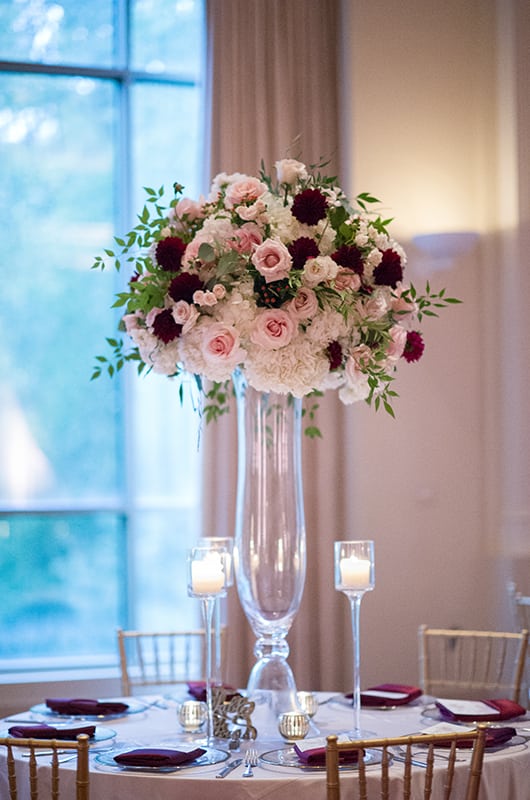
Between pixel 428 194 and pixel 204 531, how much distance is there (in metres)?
1.71

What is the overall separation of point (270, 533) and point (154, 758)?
593 mm

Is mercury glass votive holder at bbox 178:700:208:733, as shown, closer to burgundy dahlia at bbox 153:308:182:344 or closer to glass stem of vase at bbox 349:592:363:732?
glass stem of vase at bbox 349:592:363:732

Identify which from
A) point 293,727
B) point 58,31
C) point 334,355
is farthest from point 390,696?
point 58,31

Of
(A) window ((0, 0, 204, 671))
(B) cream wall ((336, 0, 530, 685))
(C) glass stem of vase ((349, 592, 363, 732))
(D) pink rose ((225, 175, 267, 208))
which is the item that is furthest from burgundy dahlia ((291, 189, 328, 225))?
(A) window ((0, 0, 204, 671))

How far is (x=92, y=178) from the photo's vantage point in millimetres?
4723

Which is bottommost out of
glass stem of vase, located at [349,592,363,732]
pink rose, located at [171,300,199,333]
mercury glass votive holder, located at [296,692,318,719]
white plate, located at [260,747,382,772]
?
white plate, located at [260,747,382,772]

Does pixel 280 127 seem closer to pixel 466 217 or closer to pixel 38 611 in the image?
pixel 466 217

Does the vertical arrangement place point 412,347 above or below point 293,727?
above

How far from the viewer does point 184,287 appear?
2426mm

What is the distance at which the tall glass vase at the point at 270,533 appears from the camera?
247cm

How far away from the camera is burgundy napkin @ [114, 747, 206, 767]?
7.05 ft

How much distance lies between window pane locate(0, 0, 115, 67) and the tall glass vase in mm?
2744

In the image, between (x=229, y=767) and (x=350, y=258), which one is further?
(x=350, y=258)

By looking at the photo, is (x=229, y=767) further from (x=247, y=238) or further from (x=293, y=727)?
(x=247, y=238)
